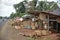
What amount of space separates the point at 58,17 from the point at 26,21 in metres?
0.36

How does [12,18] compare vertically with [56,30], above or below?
above

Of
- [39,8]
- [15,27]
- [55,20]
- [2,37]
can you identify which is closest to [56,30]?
[55,20]

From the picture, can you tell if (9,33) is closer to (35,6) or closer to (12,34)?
(12,34)

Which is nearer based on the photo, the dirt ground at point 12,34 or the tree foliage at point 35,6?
the dirt ground at point 12,34

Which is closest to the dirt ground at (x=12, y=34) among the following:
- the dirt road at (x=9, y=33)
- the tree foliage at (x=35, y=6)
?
the dirt road at (x=9, y=33)

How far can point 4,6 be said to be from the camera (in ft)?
6.48

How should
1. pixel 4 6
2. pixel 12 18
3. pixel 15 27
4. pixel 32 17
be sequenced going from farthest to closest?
pixel 32 17 < pixel 15 27 < pixel 12 18 < pixel 4 6

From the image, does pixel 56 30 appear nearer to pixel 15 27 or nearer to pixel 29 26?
pixel 29 26

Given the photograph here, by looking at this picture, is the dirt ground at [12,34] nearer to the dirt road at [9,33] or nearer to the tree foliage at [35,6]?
the dirt road at [9,33]

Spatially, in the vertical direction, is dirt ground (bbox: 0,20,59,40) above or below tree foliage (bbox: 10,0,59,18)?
below

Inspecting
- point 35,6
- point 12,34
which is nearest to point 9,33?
point 12,34

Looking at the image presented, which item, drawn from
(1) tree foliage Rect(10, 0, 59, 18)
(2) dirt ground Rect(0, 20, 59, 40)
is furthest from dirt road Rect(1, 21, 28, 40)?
(1) tree foliage Rect(10, 0, 59, 18)

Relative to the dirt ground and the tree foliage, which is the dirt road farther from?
the tree foliage

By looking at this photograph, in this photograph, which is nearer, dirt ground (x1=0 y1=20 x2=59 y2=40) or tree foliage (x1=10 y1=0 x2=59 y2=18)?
dirt ground (x1=0 y1=20 x2=59 y2=40)
